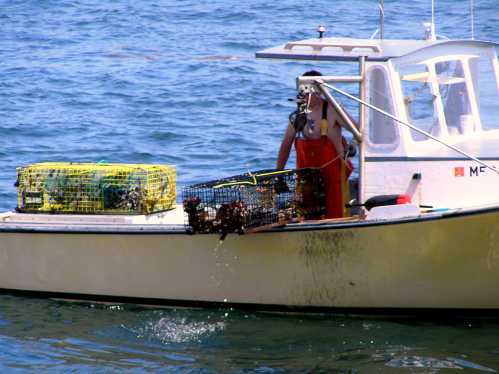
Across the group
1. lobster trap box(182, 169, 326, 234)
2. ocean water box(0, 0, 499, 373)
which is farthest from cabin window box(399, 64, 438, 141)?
ocean water box(0, 0, 499, 373)

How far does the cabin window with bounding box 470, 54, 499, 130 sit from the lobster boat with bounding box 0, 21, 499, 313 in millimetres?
11

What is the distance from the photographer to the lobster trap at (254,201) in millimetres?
9844

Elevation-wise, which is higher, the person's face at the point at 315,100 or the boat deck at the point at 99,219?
the person's face at the point at 315,100

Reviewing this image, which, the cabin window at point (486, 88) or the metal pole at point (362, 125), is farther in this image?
the cabin window at point (486, 88)

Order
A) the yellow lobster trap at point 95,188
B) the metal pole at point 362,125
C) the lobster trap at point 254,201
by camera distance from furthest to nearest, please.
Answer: the yellow lobster trap at point 95,188 < the metal pole at point 362,125 < the lobster trap at point 254,201

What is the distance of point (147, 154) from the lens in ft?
59.6

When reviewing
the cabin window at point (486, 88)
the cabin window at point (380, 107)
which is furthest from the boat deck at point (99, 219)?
the cabin window at point (486, 88)

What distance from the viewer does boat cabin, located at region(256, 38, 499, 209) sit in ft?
32.5

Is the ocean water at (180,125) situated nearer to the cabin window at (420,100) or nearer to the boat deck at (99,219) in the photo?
the boat deck at (99,219)

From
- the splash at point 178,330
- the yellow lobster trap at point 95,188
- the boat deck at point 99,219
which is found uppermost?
the yellow lobster trap at point 95,188

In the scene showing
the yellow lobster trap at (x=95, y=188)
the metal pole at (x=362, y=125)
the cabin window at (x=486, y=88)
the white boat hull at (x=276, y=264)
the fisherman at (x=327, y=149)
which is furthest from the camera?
the yellow lobster trap at (x=95, y=188)

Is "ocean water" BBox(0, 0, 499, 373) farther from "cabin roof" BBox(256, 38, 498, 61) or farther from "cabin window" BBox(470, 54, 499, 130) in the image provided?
"cabin roof" BBox(256, 38, 498, 61)


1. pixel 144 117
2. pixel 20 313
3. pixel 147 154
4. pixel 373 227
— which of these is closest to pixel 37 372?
pixel 20 313

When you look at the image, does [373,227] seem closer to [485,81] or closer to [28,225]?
[485,81]
